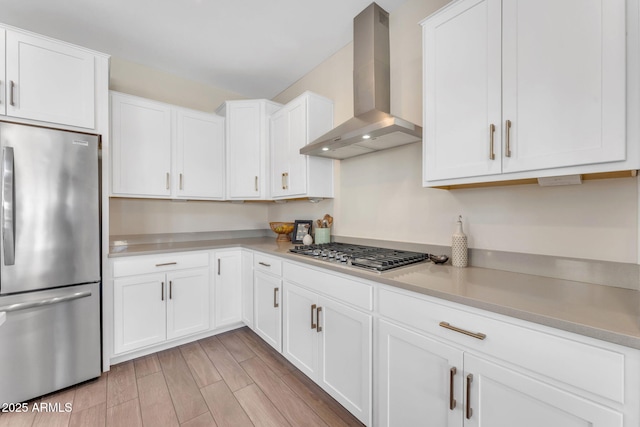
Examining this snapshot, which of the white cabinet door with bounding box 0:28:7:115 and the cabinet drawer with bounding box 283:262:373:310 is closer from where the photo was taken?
the cabinet drawer with bounding box 283:262:373:310

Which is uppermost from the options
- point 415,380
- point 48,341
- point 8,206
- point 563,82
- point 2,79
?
point 2,79

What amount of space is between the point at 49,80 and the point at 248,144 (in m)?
1.52

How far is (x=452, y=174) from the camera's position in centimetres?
138

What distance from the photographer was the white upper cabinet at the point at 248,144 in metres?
2.87

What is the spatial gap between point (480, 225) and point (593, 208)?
1.55 ft

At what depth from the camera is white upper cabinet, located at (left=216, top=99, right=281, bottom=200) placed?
2.87 meters

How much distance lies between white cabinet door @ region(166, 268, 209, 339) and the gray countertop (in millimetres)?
1563

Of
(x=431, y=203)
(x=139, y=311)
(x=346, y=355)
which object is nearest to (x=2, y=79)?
(x=139, y=311)

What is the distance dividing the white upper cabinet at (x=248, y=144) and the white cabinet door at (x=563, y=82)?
2.20 metres

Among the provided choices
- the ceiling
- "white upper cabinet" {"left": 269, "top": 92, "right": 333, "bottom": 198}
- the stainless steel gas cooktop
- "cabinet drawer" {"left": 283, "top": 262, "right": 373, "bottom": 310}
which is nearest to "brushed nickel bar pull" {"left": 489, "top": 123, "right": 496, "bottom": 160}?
the stainless steel gas cooktop

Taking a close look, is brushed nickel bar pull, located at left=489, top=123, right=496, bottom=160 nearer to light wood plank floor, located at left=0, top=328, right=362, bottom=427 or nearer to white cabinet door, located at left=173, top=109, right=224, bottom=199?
light wood plank floor, located at left=0, top=328, right=362, bottom=427

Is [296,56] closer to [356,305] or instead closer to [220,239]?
[220,239]

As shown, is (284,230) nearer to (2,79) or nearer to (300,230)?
(300,230)

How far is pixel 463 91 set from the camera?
4.40ft
